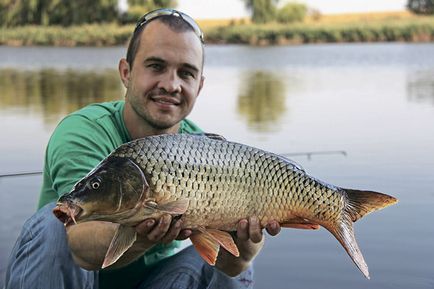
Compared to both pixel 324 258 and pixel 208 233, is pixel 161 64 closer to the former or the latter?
pixel 208 233

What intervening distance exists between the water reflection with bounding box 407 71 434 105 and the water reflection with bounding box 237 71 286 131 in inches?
76.3

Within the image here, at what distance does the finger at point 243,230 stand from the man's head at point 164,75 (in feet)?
1.52

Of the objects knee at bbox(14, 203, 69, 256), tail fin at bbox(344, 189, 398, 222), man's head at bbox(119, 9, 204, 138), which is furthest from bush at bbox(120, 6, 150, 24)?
tail fin at bbox(344, 189, 398, 222)

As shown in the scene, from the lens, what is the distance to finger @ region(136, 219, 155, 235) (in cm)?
180

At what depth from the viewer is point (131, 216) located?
1.79 m

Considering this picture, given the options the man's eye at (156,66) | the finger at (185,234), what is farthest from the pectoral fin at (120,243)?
the man's eye at (156,66)

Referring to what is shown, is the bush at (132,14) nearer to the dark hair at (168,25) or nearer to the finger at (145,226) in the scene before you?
the dark hair at (168,25)

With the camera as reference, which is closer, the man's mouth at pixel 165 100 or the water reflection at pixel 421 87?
the man's mouth at pixel 165 100

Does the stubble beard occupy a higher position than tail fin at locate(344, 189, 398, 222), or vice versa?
the stubble beard

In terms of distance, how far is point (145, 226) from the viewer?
5.94ft

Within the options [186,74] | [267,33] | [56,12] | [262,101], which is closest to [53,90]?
[262,101]

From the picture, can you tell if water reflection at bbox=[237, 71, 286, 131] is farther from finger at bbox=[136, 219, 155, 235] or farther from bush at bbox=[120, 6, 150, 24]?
bush at bbox=[120, 6, 150, 24]

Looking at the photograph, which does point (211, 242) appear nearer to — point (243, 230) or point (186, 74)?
point (243, 230)

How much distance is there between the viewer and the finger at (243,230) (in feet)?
6.24
